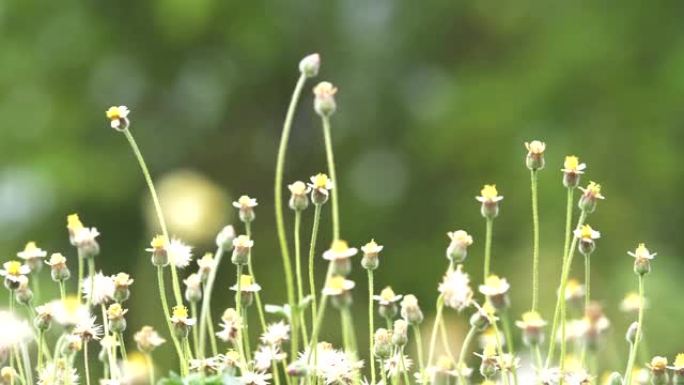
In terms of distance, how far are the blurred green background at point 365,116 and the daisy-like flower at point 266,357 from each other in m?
5.52

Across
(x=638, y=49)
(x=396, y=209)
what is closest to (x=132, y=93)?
(x=396, y=209)

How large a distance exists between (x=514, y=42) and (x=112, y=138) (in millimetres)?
2593

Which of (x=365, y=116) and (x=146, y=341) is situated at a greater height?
(x=365, y=116)

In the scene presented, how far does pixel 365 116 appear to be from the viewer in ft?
27.8

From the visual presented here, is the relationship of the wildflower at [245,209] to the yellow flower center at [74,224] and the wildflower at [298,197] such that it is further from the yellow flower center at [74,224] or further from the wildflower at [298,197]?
the yellow flower center at [74,224]

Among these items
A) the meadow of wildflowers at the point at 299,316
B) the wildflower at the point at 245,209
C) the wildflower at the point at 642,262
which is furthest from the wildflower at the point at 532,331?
the wildflower at the point at 245,209

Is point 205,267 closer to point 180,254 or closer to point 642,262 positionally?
point 180,254

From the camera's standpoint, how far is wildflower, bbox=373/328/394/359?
137 cm

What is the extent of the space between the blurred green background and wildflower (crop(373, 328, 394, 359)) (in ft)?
18.3

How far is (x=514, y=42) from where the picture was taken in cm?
818

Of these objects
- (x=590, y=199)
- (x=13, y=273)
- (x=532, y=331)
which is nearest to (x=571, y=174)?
(x=590, y=199)

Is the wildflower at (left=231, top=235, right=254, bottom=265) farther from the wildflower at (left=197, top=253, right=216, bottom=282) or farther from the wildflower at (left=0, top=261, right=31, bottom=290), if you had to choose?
the wildflower at (left=0, top=261, right=31, bottom=290)

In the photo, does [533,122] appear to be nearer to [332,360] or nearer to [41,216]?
[41,216]

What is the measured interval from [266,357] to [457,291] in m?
0.24
